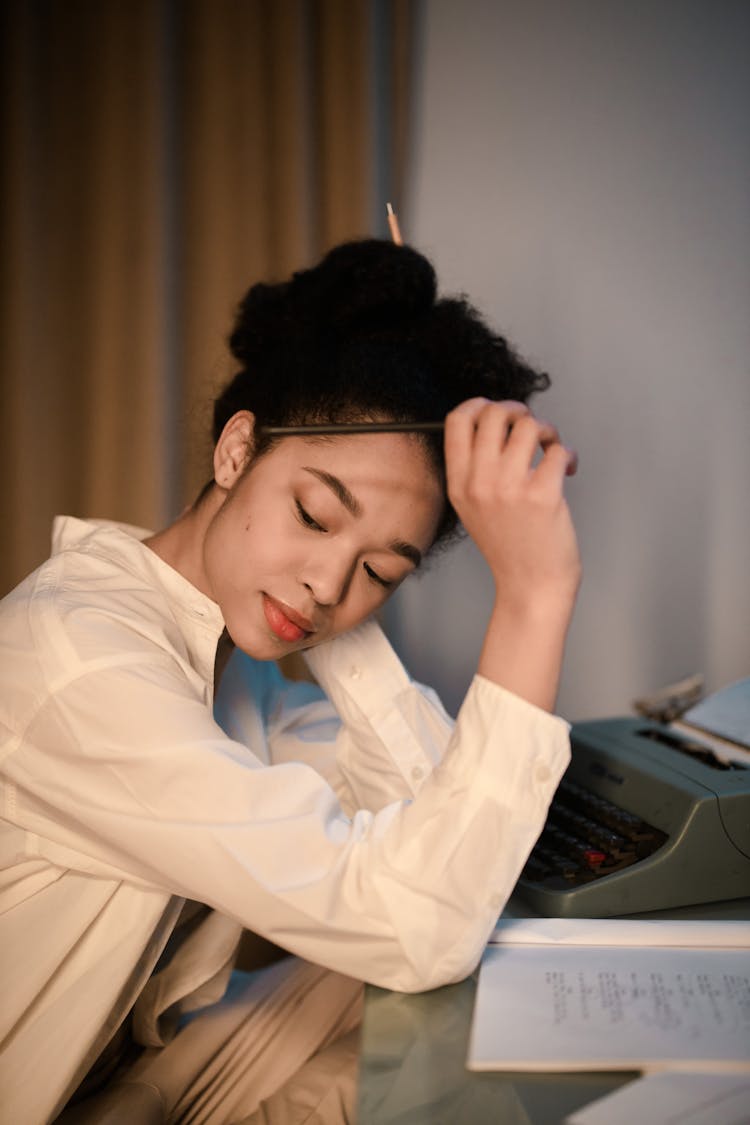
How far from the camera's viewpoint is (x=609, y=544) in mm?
1828

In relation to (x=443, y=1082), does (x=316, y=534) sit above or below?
above

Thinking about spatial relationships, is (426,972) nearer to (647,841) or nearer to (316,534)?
(647,841)

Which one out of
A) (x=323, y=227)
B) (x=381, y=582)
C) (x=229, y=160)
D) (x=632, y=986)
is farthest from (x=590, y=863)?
(x=229, y=160)

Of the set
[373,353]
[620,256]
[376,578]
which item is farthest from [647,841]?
[620,256]

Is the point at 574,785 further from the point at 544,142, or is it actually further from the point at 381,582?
the point at 544,142

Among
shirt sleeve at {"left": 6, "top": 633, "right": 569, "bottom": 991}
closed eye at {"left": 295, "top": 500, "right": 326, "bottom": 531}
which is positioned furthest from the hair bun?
shirt sleeve at {"left": 6, "top": 633, "right": 569, "bottom": 991}

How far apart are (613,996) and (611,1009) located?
20 mm

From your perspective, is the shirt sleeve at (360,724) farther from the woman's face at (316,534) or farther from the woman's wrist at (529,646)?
the woman's wrist at (529,646)

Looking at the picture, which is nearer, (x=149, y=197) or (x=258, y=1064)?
(x=258, y=1064)

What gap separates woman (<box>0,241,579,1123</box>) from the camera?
777mm

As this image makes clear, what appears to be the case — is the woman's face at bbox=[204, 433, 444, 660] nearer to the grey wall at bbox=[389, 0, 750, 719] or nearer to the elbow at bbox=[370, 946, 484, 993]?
the elbow at bbox=[370, 946, 484, 993]

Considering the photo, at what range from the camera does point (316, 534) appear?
3.23 ft

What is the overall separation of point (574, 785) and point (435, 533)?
0.36 metres

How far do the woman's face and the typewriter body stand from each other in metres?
0.34
